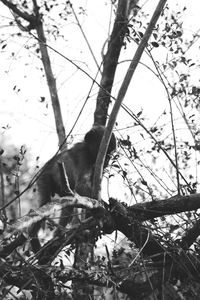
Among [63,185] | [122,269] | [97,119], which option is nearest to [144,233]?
[122,269]

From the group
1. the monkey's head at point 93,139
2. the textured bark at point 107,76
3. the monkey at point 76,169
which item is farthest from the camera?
the monkey's head at point 93,139

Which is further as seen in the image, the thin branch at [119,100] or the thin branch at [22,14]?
the thin branch at [22,14]

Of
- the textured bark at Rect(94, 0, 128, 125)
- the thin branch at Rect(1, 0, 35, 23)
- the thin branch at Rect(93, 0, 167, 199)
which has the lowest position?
the thin branch at Rect(93, 0, 167, 199)

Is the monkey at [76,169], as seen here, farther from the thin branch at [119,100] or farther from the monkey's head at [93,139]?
the thin branch at [119,100]

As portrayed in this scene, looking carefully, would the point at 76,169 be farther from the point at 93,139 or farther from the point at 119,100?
the point at 119,100

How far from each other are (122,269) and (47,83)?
205 inches

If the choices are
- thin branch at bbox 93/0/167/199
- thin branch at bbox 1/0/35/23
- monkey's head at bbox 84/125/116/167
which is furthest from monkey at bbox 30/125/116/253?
thin branch at bbox 1/0/35/23

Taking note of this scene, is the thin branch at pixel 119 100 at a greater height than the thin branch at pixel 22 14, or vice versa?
the thin branch at pixel 22 14

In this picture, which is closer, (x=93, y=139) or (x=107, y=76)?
(x=107, y=76)

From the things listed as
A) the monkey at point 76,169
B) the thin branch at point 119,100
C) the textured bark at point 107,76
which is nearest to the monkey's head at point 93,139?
the monkey at point 76,169

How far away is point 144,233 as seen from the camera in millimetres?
4812

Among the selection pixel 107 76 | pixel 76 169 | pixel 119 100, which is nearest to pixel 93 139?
pixel 76 169

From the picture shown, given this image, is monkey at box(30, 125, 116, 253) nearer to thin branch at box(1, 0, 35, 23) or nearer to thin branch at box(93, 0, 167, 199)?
thin branch at box(93, 0, 167, 199)

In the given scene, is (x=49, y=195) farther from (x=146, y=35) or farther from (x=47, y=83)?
(x=146, y=35)
